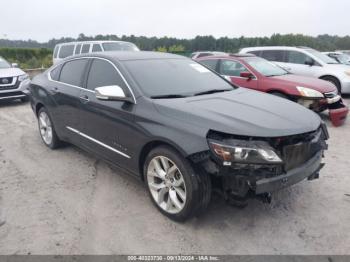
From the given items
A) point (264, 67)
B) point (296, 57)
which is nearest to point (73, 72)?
point (264, 67)

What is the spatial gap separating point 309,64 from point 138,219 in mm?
8656

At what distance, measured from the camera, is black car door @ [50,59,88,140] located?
432cm

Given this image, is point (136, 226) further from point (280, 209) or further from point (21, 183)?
point (21, 183)

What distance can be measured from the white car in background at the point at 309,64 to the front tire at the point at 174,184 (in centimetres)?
812

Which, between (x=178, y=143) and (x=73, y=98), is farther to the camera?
(x=73, y=98)

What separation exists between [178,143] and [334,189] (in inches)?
85.8

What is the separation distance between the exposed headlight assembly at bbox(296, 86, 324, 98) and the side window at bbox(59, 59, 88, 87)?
14.3 ft

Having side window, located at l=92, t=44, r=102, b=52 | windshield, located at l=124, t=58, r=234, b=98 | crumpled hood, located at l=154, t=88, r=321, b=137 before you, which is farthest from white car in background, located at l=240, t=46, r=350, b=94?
crumpled hood, located at l=154, t=88, r=321, b=137

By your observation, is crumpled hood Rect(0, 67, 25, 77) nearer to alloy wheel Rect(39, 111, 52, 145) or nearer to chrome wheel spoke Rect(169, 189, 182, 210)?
alloy wheel Rect(39, 111, 52, 145)

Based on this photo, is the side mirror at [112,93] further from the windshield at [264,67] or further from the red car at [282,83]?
the windshield at [264,67]

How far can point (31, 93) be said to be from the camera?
5609 mm

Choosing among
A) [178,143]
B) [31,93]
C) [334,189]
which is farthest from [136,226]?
[31,93]

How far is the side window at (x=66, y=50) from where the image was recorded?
12939 millimetres

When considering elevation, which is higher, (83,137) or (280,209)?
(83,137)
